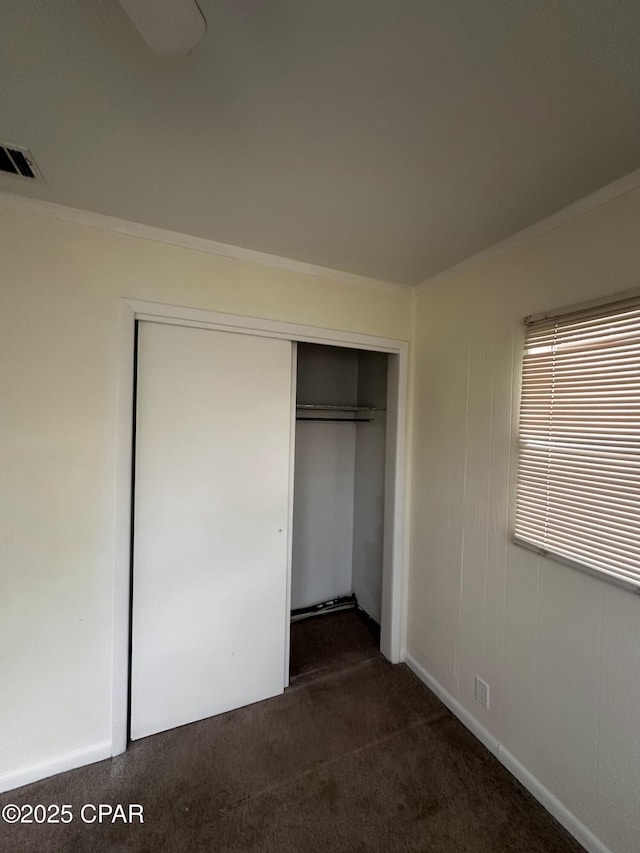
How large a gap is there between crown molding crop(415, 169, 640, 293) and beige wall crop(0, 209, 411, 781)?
5.09ft

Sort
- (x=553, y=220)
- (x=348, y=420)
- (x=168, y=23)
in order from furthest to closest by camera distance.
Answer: (x=348, y=420), (x=553, y=220), (x=168, y=23)

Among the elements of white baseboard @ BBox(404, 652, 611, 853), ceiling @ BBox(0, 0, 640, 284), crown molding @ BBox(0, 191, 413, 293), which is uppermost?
ceiling @ BBox(0, 0, 640, 284)

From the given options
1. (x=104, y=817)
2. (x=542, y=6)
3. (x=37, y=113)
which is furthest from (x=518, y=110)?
(x=104, y=817)

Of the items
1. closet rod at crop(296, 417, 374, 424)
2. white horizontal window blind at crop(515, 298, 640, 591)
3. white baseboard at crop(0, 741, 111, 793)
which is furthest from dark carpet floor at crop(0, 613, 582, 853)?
closet rod at crop(296, 417, 374, 424)

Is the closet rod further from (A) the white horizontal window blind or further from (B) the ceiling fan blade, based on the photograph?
(B) the ceiling fan blade

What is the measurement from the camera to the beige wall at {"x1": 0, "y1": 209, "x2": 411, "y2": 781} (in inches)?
59.0

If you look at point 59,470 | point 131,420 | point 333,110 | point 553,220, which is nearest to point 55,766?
point 59,470

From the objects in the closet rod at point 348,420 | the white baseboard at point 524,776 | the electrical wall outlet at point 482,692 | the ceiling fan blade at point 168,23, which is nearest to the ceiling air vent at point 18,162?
the ceiling fan blade at point 168,23

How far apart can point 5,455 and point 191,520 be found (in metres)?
0.84

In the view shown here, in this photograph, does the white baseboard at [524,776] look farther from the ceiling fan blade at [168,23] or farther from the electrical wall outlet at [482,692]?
the ceiling fan blade at [168,23]

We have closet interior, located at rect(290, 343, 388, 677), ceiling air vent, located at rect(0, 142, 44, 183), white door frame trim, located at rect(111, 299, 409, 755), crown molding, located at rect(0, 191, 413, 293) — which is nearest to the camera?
ceiling air vent, located at rect(0, 142, 44, 183)

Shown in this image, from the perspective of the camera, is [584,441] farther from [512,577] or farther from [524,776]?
[524,776]

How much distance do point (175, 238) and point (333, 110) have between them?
41.0 inches

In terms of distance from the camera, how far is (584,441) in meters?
1.38
